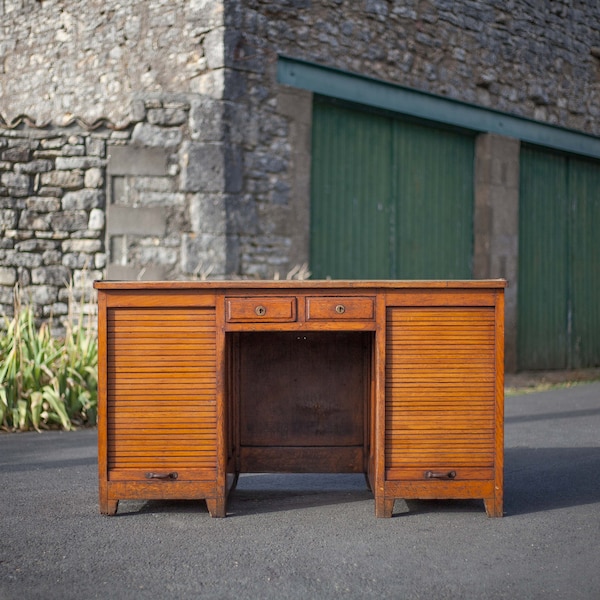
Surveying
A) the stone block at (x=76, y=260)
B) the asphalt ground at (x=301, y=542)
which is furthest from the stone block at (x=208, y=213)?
the asphalt ground at (x=301, y=542)

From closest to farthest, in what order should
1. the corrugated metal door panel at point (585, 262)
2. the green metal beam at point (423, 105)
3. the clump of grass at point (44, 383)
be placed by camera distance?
1. the clump of grass at point (44, 383)
2. the green metal beam at point (423, 105)
3. the corrugated metal door panel at point (585, 262)

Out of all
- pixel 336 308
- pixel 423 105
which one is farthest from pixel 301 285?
pixel 423 105

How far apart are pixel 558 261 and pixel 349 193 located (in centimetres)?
416

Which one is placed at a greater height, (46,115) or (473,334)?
(46,115)

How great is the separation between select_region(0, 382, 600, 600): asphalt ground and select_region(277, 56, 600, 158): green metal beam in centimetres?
551

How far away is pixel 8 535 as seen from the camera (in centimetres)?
398

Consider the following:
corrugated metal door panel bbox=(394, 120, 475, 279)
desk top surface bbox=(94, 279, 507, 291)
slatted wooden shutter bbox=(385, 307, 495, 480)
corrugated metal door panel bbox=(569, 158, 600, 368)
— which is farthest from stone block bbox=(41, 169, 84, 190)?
corrugated metal door panel bbox=(569, 158, 600, 368)

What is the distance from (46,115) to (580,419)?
7.38 metres

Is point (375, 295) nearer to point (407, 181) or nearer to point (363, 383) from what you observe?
point (363, 383)

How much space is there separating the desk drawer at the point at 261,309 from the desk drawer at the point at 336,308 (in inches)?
3.4

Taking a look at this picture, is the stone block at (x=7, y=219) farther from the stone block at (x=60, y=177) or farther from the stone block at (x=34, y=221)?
the stone block at (x=60, y=177)

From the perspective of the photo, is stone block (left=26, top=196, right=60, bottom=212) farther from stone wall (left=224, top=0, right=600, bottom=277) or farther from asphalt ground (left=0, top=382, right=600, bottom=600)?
asphalt ground (left=0, top=382, right=600, bottom=600)

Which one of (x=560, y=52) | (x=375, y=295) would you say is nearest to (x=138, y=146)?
(x=375, y=295)

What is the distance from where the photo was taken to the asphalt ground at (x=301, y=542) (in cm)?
324
